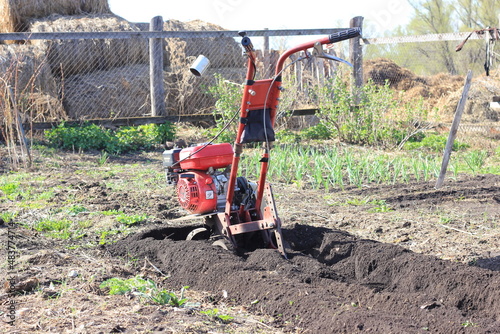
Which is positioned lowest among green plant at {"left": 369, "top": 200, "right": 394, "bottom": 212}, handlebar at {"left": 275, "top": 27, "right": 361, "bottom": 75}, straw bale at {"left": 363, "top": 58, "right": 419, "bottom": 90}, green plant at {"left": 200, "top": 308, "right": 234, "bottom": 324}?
green plant at {"left": 369, "top": 200, "right": 394, "bottom": 212}

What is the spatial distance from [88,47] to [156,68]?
2436 mm

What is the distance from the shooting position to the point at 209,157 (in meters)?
4.39

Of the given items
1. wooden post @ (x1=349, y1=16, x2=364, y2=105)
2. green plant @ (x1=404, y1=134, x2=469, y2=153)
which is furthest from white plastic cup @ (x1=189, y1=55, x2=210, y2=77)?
wooden post @ (x1=349, y1=16, x2=364, y2=105)

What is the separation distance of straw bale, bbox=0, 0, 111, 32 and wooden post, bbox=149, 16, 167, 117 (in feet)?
12.2

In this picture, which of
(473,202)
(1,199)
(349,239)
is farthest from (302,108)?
(349,239)

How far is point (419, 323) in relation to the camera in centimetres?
294

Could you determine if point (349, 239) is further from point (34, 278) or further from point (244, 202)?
point (34, 278)

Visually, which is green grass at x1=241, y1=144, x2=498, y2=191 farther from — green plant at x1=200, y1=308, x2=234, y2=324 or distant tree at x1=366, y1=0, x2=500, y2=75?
distant tree at x1=366, y1=0, x2=500, y2=75

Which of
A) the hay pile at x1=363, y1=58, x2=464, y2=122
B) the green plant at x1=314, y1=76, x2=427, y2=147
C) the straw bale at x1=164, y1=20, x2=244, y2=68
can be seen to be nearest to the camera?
the green plant at x1=314, y1=76, x2=427, y2=147

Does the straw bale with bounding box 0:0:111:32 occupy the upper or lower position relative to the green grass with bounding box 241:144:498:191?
upper

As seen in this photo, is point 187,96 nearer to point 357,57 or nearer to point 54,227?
point 357,57

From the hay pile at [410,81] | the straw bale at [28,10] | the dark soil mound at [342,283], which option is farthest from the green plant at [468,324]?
the hay pile at [410,81]

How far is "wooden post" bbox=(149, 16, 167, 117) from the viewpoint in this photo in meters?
10.4

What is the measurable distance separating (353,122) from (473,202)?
4.40m
